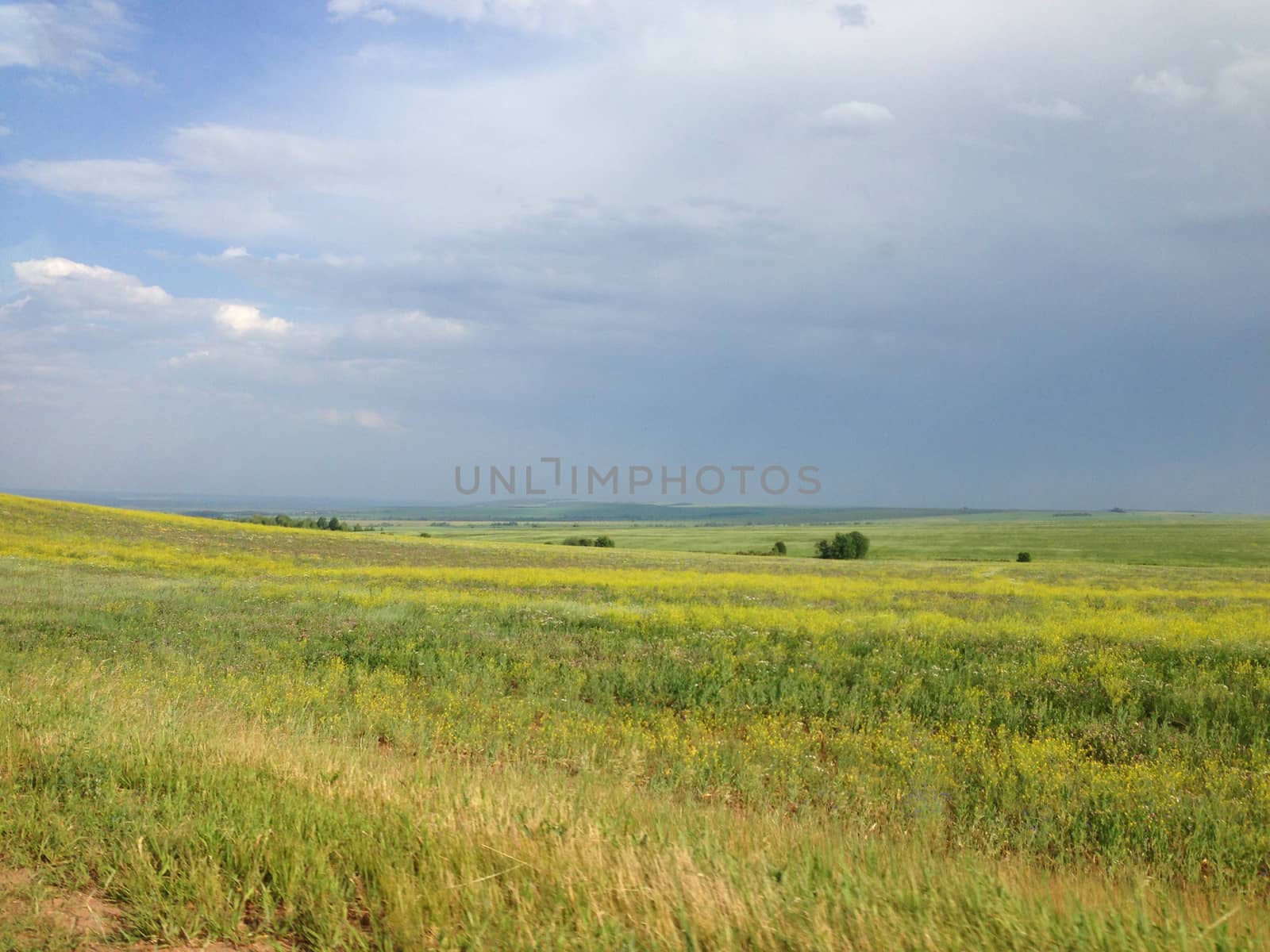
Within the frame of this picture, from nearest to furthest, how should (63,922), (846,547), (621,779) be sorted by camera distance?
(63,922), (621,779), (846,547)

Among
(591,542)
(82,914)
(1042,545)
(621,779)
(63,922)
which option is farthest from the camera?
(1042,545)

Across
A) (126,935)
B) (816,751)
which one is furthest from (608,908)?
(816,751)

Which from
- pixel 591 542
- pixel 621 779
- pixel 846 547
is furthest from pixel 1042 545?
pixel 621 779

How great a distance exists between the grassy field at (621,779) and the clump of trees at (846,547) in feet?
194

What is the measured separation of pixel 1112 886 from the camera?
156 inches

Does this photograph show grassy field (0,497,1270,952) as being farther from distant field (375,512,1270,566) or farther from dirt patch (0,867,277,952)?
distant field (375,512,1270,566)

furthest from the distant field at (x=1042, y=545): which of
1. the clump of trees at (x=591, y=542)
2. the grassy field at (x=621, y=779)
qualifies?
the grassy field at (x=621, y=779)

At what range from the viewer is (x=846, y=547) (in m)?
77.4

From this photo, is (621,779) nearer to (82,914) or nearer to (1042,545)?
(82,914)

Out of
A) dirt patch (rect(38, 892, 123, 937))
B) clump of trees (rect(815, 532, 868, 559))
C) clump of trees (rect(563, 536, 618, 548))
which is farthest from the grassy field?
clump of trees (rect(563, 536, 618, 548))

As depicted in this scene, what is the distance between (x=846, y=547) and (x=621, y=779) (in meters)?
74.1

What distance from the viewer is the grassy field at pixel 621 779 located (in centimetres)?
356

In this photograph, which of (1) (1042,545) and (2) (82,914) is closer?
(2) (82,914)

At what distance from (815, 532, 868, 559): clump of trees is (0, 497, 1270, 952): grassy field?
5919cm
